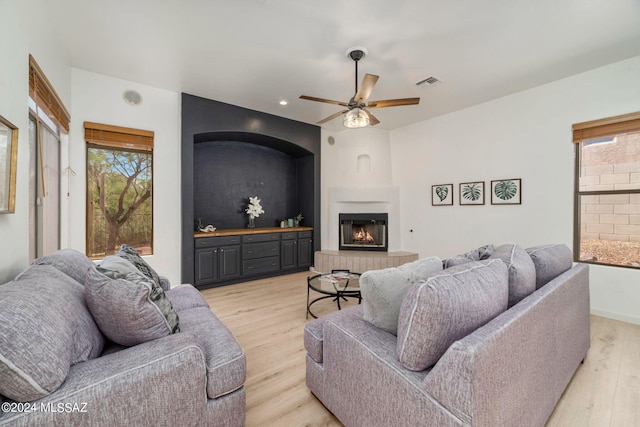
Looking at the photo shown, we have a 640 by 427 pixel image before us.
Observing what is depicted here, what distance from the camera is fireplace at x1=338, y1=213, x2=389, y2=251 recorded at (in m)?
5.32

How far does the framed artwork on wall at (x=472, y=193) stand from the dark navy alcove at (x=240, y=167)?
2498 mm

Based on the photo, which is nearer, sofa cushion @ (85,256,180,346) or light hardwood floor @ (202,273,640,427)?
sofa cushion @ (85,256,180,346)

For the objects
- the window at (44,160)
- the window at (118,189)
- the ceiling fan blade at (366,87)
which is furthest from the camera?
the window at (118,189)

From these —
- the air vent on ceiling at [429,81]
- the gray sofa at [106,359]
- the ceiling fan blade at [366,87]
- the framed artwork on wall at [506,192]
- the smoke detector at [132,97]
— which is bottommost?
the gray sofa at [106,359]

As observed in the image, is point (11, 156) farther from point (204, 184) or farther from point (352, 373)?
point (204, 184)

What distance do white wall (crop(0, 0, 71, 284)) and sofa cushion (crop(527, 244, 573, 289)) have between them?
3.13m

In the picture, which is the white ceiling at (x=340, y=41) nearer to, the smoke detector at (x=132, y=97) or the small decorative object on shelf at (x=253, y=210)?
the smoke detector at (x=132, y=97)

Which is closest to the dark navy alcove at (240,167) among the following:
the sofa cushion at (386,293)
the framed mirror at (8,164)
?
the framed mirror at (8,164)

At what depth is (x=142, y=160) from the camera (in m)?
3.69

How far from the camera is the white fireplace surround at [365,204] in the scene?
5.25 meters

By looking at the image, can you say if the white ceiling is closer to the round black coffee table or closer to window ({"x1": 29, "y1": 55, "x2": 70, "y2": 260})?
window ({"x1": 29, "y1": 55, "x2": 70, "y2": 260})

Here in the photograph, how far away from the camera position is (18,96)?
1.64 m

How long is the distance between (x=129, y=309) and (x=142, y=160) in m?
3.15

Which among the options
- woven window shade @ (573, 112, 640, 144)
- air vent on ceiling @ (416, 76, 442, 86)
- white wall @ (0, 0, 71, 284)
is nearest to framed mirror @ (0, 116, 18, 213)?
white wall @ (0, 0, 71, 284)
